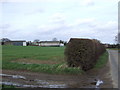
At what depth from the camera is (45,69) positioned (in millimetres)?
11672

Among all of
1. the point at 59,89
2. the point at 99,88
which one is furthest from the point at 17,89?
the point at 99,88

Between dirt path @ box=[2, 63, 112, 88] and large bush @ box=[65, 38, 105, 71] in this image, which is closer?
dirt path @ box=[2, 63, 112, 88]

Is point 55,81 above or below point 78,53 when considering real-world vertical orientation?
below

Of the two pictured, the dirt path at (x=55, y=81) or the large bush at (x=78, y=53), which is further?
the large bush at (x=78, y=53)

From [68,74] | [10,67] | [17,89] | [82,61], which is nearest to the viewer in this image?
[17,89]

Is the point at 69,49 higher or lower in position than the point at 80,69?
higher

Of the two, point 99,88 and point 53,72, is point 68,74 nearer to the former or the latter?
point 53,72

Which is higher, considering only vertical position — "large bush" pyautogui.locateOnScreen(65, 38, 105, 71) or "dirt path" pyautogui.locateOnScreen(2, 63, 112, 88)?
"large bush" pyautogui.locateOnScreen(65, 38, 105, 71)

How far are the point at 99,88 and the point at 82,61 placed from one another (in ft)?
13.2

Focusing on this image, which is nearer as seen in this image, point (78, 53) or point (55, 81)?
point (55, 81)

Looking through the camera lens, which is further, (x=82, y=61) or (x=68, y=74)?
(x=82, y=61)

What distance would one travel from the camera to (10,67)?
42.5 ft

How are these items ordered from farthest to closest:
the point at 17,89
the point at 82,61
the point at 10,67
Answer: the point at 10,67 → the point at 82,61 → the point at 17,89

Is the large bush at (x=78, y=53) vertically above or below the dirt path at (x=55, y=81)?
above
